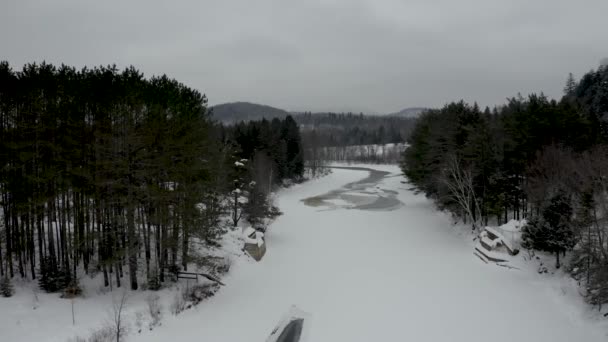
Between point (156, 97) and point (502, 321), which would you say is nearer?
point (502, 321)

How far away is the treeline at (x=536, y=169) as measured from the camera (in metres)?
14.7

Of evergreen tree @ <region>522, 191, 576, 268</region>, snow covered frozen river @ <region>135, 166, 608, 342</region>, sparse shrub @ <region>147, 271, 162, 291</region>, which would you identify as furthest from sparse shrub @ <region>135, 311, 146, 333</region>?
evergreen tree @ <region>522, 191, 576, 268</region>

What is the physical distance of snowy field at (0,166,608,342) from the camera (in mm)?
12297

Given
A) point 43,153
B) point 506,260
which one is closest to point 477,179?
point 506,260

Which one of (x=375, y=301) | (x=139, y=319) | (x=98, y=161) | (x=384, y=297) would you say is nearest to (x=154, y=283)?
(x=139, y=319)

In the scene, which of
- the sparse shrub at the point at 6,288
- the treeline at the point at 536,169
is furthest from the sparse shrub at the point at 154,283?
the treeline at the point at 536,169

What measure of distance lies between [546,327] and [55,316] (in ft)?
61.1

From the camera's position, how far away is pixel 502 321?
42.6 feet

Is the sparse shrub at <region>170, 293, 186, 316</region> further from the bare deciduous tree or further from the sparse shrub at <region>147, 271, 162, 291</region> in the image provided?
the bare deciduous tree

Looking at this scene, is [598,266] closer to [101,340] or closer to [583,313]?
[583,313]

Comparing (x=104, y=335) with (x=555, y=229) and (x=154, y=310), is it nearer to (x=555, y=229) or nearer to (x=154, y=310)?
(x=154, y=310)

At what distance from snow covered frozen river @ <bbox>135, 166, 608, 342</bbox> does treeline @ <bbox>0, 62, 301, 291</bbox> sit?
4.37 meters

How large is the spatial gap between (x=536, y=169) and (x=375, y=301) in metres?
14.1

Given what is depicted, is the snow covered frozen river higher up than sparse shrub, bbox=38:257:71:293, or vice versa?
sparse shrub, bbox=38:257:71:293
